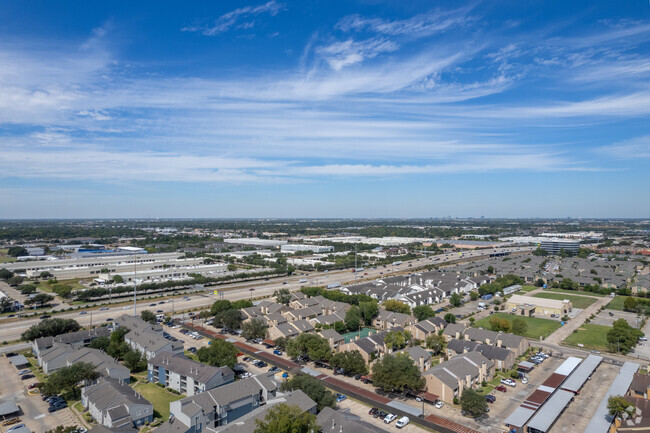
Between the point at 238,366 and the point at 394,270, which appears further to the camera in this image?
the point at 394,270

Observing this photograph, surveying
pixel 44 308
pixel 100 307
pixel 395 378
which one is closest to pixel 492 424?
pixel 395 378

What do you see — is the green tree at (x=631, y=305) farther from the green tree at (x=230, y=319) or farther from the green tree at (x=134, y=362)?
the green tree at (x=134, y=362)

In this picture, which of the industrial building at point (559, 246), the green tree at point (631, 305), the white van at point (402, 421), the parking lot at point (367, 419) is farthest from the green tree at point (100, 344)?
the industrial building at point (559, 246)

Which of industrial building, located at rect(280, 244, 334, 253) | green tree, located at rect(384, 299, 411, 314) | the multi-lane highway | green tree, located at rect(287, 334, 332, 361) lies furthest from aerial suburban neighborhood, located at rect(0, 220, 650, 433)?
industrial building, located at rect(280, 244, 334, 253)

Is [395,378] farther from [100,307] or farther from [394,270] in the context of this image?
[394,270]

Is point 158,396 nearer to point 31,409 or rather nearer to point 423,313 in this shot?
point 31,409

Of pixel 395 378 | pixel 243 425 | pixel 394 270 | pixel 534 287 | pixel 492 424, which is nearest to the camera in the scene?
pixel 243 425

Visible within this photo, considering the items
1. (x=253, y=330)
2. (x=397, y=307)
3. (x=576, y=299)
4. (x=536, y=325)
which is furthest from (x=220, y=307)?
(x=576, y=299)
